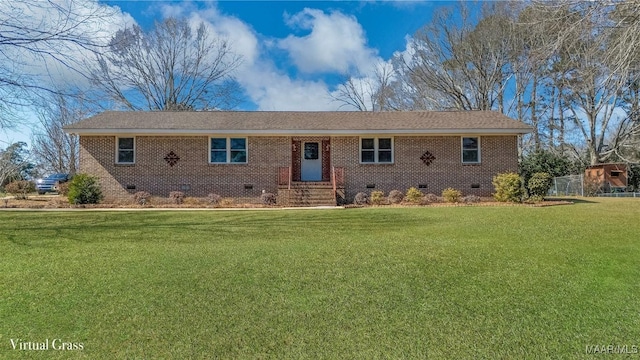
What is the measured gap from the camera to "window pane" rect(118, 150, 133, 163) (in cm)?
Result: 1655

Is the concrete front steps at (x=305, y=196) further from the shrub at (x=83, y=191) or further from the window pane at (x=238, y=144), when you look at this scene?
the shrub at (x=83, y=191)

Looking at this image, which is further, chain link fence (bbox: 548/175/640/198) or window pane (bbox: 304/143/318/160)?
chain link fence (bbox: 548/175/640/198)

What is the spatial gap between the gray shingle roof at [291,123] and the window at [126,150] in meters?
0.61

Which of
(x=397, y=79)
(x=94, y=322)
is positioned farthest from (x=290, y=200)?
(x=397, y=79)

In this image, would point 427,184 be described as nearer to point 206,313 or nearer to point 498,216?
point 498,216

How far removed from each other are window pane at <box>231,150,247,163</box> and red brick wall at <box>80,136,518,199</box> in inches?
10.5

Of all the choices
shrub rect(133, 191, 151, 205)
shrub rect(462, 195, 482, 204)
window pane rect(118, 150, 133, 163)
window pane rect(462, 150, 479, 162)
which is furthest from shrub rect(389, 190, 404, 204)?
window pane rect(118, 150, 133, 163)

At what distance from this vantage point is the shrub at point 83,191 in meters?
14.3

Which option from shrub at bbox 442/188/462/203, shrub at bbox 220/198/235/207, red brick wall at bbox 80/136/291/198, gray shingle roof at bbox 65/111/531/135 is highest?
gray shingle roof at bbox 65/111/531/135

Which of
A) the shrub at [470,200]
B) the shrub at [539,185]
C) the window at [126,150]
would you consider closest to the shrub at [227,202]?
the window at [126,150]

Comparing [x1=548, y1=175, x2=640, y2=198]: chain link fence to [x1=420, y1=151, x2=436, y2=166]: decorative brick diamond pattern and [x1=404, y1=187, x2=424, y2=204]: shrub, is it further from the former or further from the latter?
[x1=404, y1=187, x2=424, y2=204]: shrub

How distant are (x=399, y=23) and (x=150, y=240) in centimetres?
2610

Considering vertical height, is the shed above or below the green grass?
above

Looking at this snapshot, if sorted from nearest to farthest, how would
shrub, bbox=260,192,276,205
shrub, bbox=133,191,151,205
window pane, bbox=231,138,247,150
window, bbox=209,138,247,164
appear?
shrub, bbox=133,191,151,205, shrub, bbox=260,192,276,205, window, bbox=209,138,247,164, window pane, bbox=231,138,247,150
